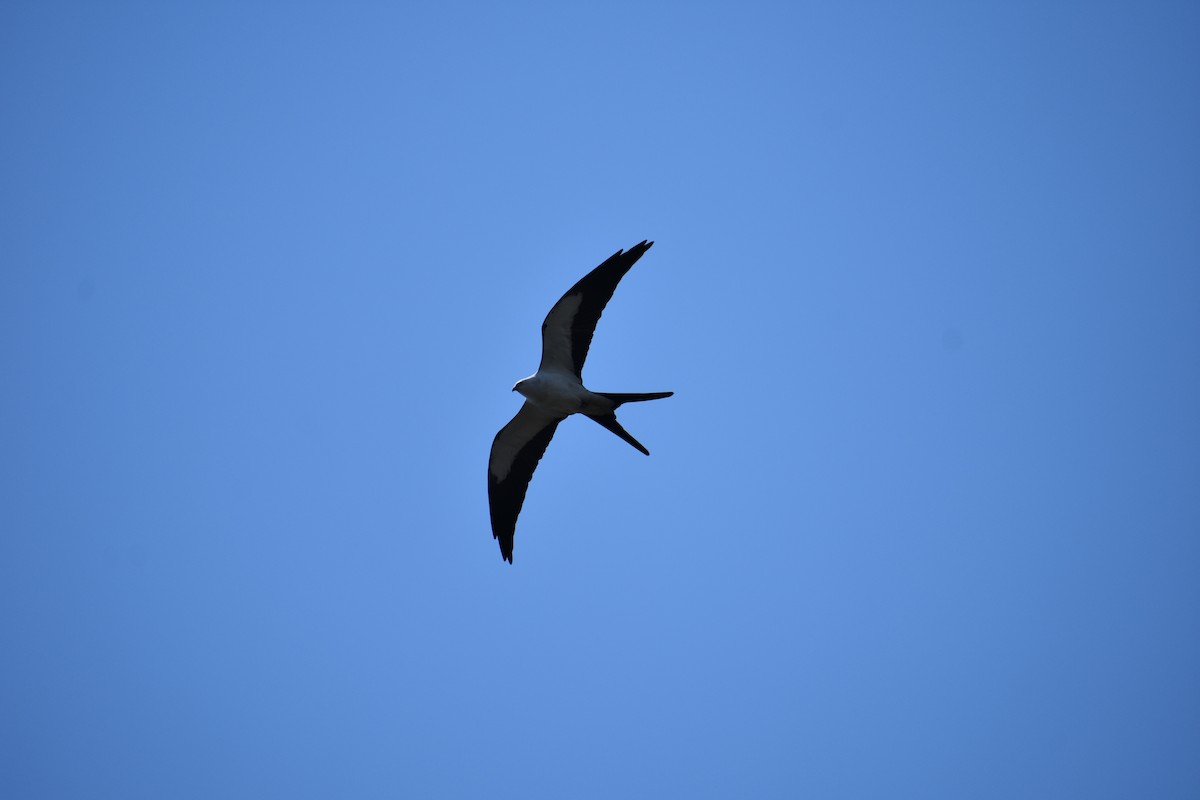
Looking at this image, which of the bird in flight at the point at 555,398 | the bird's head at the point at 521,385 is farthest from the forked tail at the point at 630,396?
the bird's head at the point at 521,385

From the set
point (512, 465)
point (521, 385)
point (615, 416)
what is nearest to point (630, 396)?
point (615, 416)

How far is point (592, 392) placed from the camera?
11055mm

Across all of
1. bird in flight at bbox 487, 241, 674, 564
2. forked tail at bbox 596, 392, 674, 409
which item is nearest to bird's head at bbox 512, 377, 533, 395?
bird in flight at bbox 487, 241, 674, 564

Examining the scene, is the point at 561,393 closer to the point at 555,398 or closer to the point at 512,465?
the point at 555,398

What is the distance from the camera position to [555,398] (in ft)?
36.8

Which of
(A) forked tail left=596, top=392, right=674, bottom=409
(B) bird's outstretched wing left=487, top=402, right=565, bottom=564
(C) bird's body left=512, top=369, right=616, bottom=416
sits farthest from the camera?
(B) bird's outstretched wing left=487, top=402, right=565, bottom=564

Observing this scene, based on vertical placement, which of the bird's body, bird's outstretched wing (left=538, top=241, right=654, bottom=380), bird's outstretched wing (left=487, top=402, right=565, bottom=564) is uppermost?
bird's outstretched wing (left=538, top=241, right=654, bottom=380)

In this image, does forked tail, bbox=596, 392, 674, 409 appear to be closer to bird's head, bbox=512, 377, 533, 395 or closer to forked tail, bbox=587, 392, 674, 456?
forked tail, bbox=587, 392, 674, 456

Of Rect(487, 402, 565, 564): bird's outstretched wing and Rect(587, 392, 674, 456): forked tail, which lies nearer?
Rect(587, 392, 674, 456): forked tail

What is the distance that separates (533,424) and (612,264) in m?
2.51

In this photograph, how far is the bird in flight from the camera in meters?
10.6

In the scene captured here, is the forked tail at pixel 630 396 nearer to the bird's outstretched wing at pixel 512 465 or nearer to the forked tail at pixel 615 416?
the forked tail at pixel 615 416

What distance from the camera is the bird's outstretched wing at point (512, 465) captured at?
11789 millimetres

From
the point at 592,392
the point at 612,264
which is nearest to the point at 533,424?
the point at 592,392
